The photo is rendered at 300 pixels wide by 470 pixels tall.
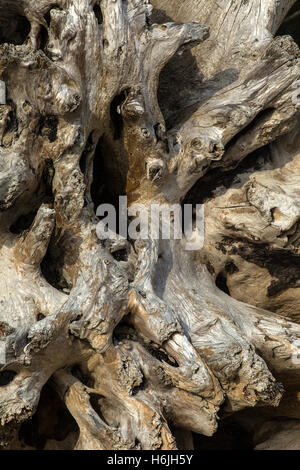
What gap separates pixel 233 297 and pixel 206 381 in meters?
1.05

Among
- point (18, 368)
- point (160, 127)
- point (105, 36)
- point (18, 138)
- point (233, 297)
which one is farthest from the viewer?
point (233, 297)

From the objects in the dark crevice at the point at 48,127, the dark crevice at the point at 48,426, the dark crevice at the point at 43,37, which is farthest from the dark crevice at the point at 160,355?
the dark crevice at the point at 43,37

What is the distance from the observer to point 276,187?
11.5 ft

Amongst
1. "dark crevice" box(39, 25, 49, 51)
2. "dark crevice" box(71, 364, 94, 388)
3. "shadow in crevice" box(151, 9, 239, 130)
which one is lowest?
"dark crevice" box(71, 364, 94, 388)

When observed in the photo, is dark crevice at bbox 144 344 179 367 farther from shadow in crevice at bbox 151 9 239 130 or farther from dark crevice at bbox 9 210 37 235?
shadow in crevice at bbox 151 9 239 130

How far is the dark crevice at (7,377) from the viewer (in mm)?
2553

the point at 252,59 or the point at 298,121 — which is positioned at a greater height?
the point at 252,59

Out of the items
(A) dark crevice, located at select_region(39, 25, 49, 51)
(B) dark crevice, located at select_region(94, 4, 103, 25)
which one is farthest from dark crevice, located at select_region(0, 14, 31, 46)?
(B) dark crevice, located at select_region(94, 4, 103, 25)

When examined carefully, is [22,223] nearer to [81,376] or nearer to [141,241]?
[141,241]

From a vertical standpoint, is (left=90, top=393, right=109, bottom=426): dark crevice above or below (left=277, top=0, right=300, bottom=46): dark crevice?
below

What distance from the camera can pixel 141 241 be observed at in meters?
3.07

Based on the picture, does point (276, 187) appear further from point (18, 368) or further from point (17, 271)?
point (18, 368)

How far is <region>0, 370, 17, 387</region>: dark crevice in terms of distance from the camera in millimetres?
2553

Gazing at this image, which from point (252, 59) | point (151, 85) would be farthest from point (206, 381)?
point (252, 59)
